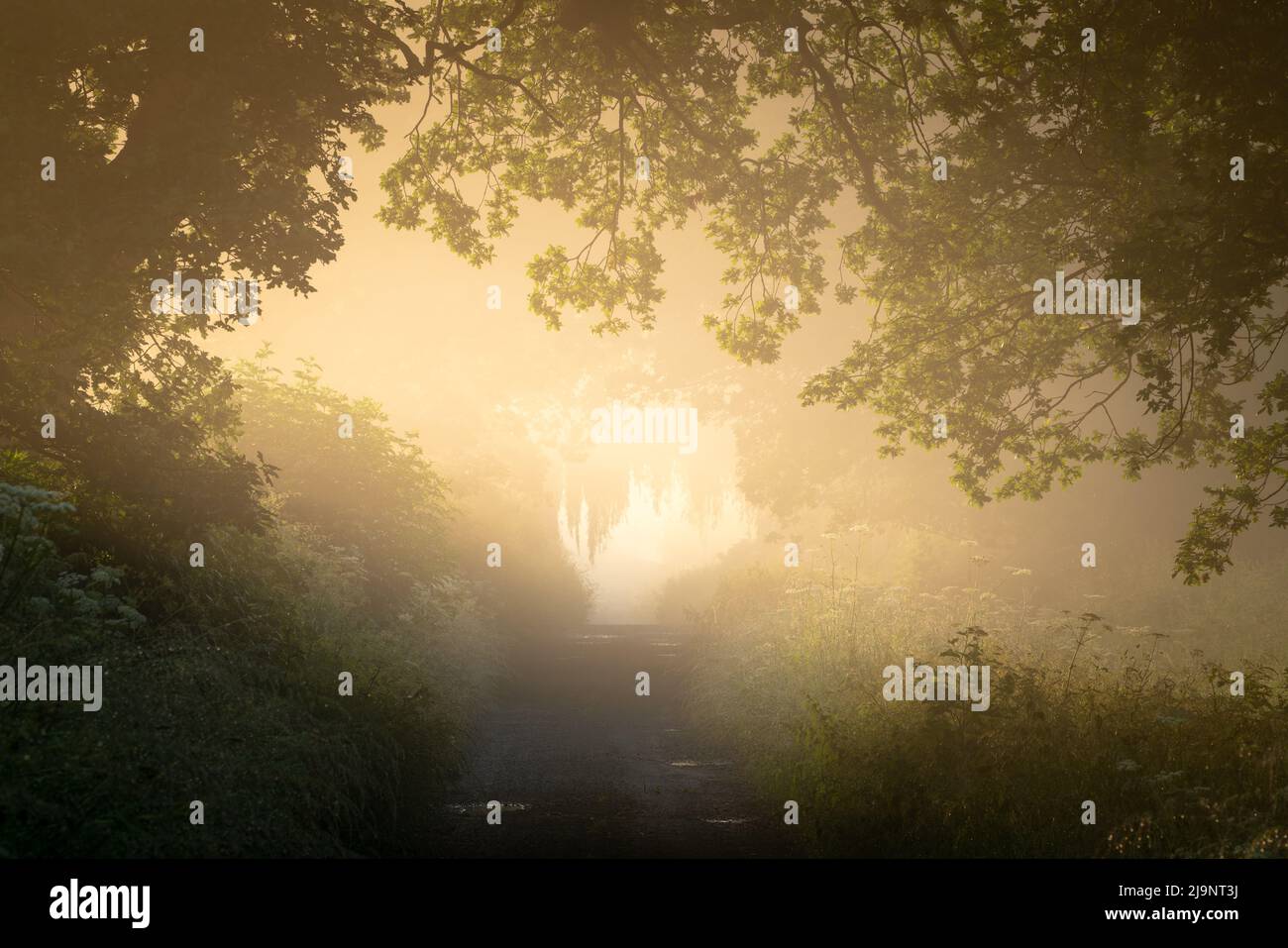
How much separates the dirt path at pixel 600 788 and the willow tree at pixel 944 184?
5951 mm

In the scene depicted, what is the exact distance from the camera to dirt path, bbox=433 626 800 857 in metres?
8.02

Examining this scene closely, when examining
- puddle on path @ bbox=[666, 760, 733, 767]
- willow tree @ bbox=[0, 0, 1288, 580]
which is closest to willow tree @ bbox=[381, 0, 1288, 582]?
willow tree @ bbox=[0, 0, 1288, 580]

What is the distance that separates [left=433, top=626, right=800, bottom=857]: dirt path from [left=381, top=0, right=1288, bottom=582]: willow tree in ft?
19.5

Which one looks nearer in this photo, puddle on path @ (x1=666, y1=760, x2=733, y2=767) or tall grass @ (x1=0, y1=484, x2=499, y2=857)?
tall grass @ (x1=0, y1=484, x2=499, y2=857)

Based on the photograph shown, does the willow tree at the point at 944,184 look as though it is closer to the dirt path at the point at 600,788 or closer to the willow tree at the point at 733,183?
the willow tree at the point at 733,183

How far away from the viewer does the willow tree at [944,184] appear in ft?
25.9

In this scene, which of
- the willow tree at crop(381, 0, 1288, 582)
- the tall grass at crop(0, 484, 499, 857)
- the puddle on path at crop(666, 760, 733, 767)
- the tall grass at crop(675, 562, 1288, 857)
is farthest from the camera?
the puddle on path at crop(666, 760, 733, 767)

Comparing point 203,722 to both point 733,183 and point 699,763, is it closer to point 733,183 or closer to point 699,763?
point 699,763

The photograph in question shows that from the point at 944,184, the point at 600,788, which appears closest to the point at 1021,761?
the point at 600,788

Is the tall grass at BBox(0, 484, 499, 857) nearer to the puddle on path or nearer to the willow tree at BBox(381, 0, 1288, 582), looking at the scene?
the puddle on path

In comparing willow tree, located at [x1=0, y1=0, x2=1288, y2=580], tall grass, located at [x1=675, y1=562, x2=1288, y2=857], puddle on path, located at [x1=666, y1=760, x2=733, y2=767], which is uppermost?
willow tree, located at [x1=0, y1=0, x2=1288, y2=580]

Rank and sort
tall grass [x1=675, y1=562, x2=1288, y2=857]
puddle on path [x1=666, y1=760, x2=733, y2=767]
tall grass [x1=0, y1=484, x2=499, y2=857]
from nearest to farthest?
tall grass [x1=0, y1=484, x2=499, y2=857]
tall grass [x1=675, y1=562, x2=1288, y2=857]
puddle on path [x1=666, y1=760, x2=733, y2=767]
